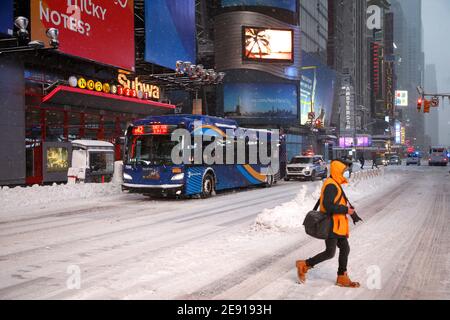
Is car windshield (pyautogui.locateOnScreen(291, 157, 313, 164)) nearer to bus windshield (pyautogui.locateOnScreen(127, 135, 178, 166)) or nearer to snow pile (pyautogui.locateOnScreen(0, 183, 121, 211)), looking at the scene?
snow pile (pyautogui.locateOnScreen(0, 183, 121, 211))

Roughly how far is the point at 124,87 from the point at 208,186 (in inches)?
625

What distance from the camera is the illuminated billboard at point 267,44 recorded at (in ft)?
178

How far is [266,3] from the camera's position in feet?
187

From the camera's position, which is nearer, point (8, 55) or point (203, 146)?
point (203, 146)

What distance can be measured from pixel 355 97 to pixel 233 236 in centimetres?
11483

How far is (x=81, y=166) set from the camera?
23781 millimetres

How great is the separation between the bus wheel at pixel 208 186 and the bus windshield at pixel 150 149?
2.08 metres

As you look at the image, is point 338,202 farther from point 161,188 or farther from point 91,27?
point 91,27

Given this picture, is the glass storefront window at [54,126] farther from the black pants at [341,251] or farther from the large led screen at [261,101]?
the large led screen at [261,101]

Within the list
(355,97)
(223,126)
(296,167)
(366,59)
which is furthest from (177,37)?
(366,59)

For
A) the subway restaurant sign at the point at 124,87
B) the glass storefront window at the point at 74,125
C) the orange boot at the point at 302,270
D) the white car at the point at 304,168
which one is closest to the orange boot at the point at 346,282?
the orange boot at the point at 302,270

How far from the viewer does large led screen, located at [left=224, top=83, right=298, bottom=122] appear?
181 feet

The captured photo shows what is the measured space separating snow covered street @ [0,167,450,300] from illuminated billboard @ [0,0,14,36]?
435 inches

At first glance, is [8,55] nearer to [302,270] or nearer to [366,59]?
[302,270]
